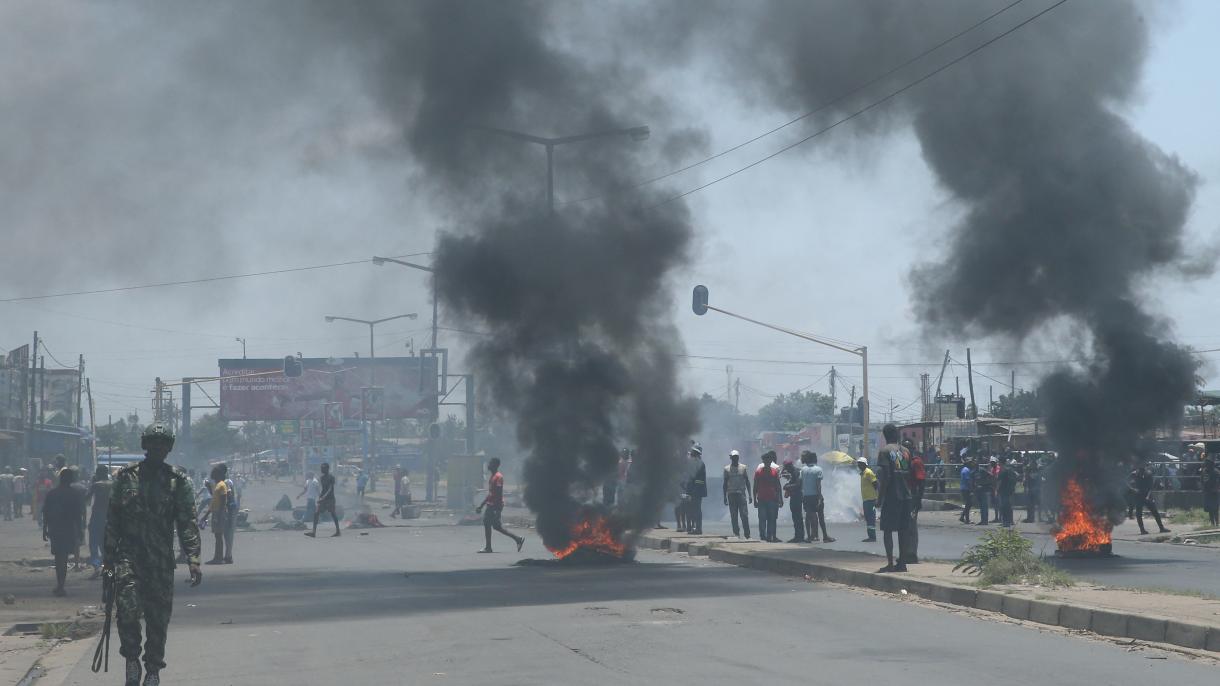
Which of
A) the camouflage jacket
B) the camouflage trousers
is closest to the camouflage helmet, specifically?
the camouflage jacket

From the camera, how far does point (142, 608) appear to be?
7074mm

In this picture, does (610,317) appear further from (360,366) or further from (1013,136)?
(360,366)

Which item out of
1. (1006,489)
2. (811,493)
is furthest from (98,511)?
(1006,489)

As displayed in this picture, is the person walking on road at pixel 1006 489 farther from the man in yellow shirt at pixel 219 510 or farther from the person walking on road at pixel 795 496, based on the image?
the man in yellow shirt at pixel 219 510

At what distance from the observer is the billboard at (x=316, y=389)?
185 ft

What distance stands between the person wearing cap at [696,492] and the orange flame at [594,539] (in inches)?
196

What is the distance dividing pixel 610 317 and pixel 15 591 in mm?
8631

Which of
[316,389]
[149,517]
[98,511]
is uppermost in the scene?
[316,389]

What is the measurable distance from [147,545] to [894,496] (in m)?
8.52

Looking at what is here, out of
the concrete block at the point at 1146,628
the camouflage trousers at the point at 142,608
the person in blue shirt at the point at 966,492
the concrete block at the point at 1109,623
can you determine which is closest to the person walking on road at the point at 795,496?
the person in blue shirt at the point at 966,492

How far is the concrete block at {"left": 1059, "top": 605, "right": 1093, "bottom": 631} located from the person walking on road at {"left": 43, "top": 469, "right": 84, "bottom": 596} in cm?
1104

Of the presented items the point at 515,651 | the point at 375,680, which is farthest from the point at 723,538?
the point at 375,680

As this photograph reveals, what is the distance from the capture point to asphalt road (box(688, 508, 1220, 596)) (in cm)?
1339

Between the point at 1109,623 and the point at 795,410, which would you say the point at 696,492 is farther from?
the point at 795,410
